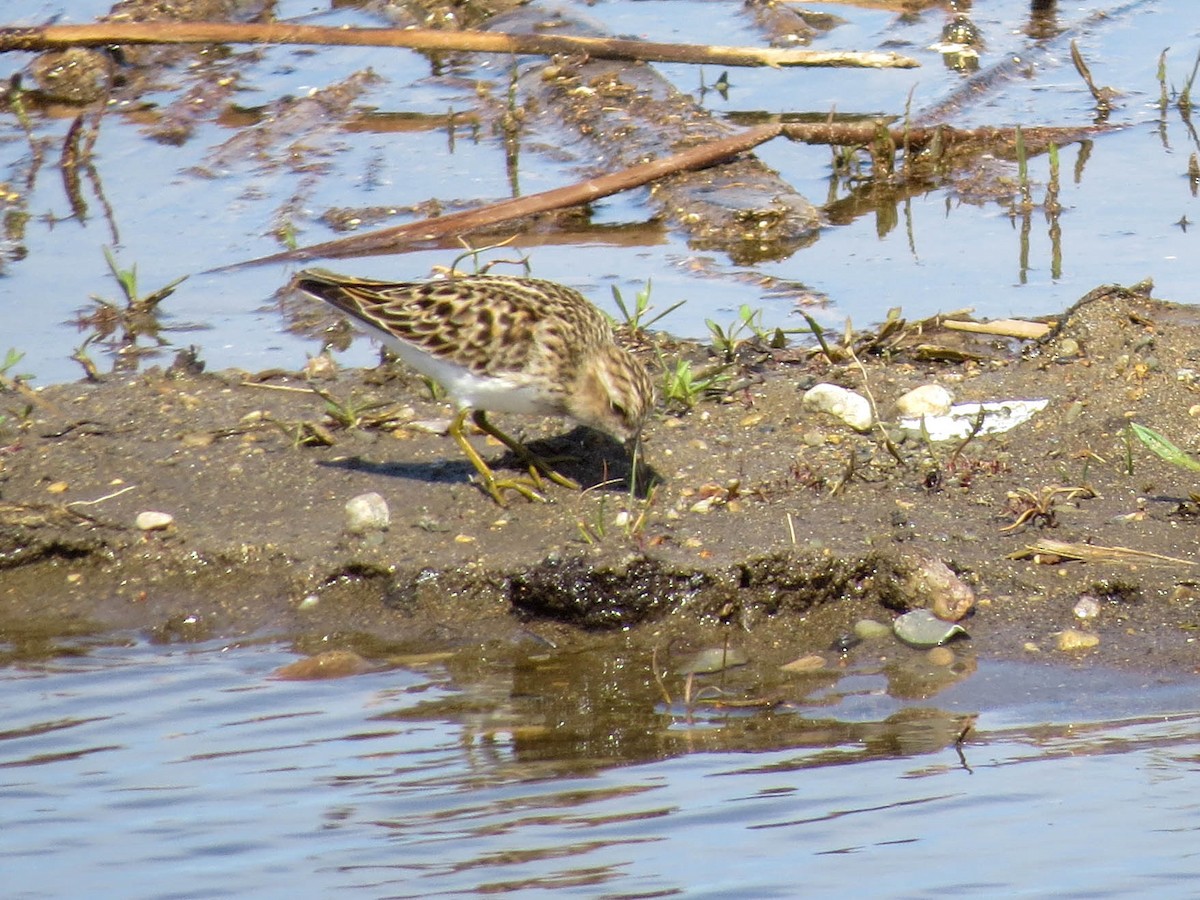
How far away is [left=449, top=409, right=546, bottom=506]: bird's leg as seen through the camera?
6.14m

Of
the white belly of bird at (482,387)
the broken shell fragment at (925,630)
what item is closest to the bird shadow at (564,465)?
the white belly of bird at (482,387)

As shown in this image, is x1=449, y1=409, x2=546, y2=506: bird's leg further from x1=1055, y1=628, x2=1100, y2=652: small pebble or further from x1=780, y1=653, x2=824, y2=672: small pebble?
x1=1055, y1=628, x2=1100, y2=652: small pebble

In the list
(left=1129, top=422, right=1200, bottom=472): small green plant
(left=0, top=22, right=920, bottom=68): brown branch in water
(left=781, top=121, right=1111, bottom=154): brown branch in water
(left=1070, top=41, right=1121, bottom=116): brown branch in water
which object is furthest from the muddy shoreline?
(left=0, top=22, right=920, bottom=68): brown branch in water

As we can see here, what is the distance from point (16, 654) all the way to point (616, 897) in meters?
2.62

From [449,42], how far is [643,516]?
5.66 meters

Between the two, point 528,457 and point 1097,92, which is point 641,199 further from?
point 528,457

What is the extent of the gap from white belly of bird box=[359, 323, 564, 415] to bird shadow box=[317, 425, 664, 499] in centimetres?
26

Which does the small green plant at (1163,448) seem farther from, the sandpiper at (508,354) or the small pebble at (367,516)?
the small pebble at (367,516)

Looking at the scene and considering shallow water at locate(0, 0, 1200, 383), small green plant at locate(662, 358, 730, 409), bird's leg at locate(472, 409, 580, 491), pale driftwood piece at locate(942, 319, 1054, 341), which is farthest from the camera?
shallow water at locate(0, 0, 1200, 383)

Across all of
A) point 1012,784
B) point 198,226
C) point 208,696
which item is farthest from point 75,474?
point 1012,784

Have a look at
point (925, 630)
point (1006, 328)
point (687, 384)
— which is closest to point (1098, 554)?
point (925, 630)

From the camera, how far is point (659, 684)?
518 cm

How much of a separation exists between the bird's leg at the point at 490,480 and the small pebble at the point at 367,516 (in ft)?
1.23

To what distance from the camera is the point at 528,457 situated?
6.36 m
